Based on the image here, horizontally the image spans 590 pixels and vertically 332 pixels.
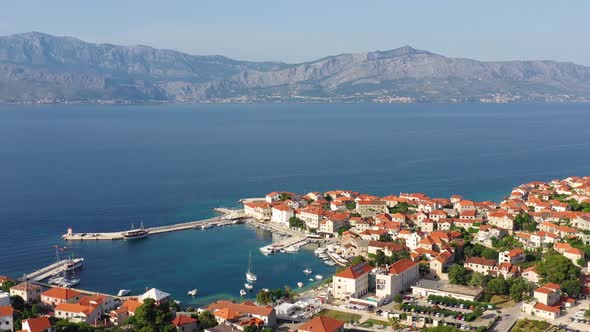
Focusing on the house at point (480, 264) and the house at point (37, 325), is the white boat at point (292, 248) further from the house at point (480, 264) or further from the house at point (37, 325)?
the house at point (37, 325)

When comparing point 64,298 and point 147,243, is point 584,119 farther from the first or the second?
point 64,298

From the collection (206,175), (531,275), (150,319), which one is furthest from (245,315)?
(206,175)

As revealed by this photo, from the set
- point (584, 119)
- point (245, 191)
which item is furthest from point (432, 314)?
point (584, 119)

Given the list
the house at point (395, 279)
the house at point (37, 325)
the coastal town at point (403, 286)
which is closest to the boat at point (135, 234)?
the coastal town at point (403, 286)

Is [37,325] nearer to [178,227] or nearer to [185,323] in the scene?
[185,323]

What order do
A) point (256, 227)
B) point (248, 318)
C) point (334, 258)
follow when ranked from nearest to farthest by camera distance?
1. point (248, 318)
2. point (334, 258)
3. point (256, 227)

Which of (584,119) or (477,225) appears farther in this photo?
(584,119)

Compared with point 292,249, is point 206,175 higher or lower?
higher
